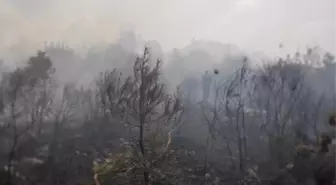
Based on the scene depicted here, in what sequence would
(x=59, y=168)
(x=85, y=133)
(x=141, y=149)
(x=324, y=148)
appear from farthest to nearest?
(x=85, y=133) < (x=59, y=168) < (x=324, y=148) < (x=141, y=149)

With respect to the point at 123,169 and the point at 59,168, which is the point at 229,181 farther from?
the point at 123,169

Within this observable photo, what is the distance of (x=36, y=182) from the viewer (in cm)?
1942

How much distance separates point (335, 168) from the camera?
12.6m

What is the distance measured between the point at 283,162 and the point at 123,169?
13.9 m

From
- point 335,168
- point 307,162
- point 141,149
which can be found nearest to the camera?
point 141,149

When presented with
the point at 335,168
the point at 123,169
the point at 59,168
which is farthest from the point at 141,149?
the point at 59,168

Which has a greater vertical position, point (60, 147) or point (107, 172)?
point (107, 172)

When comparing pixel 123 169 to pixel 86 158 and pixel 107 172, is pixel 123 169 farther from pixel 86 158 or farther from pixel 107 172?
pixel 86 158

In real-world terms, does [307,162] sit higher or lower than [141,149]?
lower

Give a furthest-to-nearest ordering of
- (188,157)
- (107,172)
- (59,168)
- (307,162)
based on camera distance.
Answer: (188,157) < (59,168) < (307,162) < (107,172)

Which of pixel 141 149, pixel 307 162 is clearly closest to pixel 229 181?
pixel 307 162

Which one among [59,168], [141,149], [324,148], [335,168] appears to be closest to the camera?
[141,149]

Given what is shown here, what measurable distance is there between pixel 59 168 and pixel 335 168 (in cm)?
1515

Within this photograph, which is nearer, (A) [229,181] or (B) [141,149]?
(B) [141,149]
